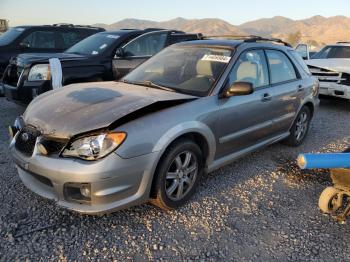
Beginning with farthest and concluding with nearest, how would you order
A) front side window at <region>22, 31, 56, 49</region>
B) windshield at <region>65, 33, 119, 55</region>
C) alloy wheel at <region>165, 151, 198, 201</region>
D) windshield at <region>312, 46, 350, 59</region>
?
windshield at <region>312, 46, 350, 59</region>, front side window at <region>22, 31, 56, 49</region>, windshield at <region>65, 33, 119, 55</region>, alloy wheel at <region>165, 151, 198, 201</region>

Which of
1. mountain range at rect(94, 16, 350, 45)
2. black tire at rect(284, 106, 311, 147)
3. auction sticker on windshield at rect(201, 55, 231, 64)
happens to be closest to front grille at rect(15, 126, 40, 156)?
auction sticker on windshield at rect(201, 55, 231, 64)

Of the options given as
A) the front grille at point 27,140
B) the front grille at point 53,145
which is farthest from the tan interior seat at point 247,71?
the front grille at point 27,140

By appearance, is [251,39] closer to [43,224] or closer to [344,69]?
[43,224]

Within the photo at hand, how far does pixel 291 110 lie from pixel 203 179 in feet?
5.82

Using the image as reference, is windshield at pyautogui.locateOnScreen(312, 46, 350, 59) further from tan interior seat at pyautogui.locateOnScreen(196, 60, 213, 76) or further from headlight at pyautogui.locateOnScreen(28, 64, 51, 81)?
headlight at pyautogui.locateOnScreen(28, 64, 51, 81)

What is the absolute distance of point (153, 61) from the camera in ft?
15.4

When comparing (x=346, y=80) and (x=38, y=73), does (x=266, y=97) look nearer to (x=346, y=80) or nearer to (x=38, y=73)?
(x=38, y=73)

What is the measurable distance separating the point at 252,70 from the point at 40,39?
251 inches

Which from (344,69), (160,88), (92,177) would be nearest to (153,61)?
(160,88)

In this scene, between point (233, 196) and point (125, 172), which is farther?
point (233, 196)

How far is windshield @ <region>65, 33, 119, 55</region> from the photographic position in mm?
6895

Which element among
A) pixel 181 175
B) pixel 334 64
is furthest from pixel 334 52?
pixel 181 175

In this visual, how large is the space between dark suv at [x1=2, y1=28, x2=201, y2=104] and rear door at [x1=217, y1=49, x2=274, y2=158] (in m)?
1.44

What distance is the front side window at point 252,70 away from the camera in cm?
416
